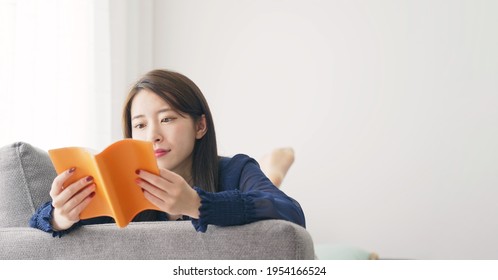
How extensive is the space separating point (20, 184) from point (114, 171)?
44 cm

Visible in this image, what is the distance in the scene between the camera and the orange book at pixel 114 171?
1.06m

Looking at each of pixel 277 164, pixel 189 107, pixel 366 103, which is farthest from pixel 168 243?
pixel 366 103

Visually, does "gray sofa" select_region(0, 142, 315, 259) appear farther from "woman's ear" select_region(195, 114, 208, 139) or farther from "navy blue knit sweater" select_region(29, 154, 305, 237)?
"woman's ear" select_region(195, 114, 208, 139)

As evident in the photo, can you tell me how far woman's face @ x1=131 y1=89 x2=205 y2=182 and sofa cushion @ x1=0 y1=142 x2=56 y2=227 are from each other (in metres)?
0.23

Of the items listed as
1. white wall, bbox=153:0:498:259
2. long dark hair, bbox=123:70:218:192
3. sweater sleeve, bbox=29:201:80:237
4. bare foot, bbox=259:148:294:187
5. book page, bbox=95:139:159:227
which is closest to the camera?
book page, bbox=95:139:159:227

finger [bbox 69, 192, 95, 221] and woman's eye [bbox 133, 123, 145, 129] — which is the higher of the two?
woman's eye [bbox 133, 123, 145, 129]

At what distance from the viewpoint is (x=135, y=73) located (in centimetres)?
374

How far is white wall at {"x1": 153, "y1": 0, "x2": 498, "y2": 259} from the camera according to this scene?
12.2 ft

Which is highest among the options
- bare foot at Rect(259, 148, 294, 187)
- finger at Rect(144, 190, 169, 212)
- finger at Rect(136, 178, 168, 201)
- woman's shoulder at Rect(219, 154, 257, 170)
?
finger at Rect(136, 178, 168, 201)

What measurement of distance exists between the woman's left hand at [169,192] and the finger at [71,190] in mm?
94

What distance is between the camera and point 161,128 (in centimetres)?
148

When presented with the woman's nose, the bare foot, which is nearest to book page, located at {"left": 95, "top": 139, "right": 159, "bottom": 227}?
the woman's nose

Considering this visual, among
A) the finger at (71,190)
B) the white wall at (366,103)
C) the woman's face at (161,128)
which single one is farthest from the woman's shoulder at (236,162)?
the white wall at (366,103)

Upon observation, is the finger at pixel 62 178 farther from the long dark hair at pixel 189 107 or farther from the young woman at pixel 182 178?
the long dark hair at pixel 189 107
